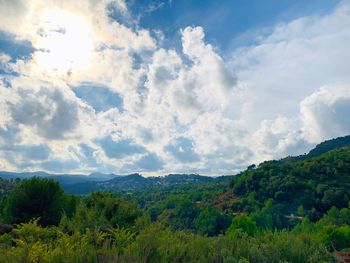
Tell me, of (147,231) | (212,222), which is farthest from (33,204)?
(212,222)

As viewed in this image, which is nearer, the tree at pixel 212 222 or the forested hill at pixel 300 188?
the tree at pixel 212 222

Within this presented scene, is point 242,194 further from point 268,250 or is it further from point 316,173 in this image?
point 268,250

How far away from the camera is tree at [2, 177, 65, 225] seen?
27.0 m

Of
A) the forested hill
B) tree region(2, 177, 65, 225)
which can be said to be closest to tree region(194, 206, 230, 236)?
the forested hill

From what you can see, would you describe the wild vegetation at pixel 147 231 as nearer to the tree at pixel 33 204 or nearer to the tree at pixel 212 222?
the tree at pixel 33 204

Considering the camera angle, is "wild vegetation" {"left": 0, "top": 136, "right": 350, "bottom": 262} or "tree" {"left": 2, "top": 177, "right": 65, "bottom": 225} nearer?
"wild vegetation" {"left": 0, "top": 136, "right": 350, "bottom": 262}

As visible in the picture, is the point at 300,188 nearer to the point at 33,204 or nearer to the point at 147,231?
the point at 33,204

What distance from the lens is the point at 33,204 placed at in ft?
90.1

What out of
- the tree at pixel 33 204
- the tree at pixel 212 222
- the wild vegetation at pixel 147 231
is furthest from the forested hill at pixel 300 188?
the tree at pixel 33 204

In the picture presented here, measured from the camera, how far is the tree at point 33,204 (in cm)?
2697

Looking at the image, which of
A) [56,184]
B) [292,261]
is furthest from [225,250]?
[56,184]

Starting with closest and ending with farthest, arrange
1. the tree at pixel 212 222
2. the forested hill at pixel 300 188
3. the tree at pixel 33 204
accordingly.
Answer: the tree at pixel 33 204, the tree at pixel 212 222, the forested hill at pixel 300 188

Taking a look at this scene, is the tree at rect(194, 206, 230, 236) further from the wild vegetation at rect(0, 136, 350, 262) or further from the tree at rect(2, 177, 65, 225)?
the tree at rect(2, 177, 65, 225)

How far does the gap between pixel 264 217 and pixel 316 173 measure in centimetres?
3166
